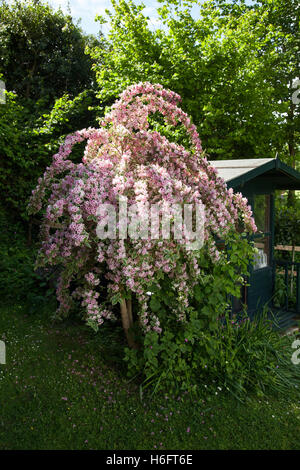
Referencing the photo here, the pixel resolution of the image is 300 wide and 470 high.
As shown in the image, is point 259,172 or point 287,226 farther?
point 287,226

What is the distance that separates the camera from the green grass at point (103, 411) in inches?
123

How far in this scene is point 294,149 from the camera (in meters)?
16.4

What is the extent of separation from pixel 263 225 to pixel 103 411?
16.3 ft

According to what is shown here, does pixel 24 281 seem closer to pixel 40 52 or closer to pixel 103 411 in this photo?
pixel 103 411

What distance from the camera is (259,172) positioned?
585cm

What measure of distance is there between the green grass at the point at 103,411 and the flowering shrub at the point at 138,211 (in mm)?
559

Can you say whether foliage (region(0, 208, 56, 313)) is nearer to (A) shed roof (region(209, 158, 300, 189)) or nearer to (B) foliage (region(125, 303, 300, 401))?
(B) foliage (region(125, 303, 300, 401))

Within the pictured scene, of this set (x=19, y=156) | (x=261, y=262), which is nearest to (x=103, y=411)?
(x=261, y=262)
